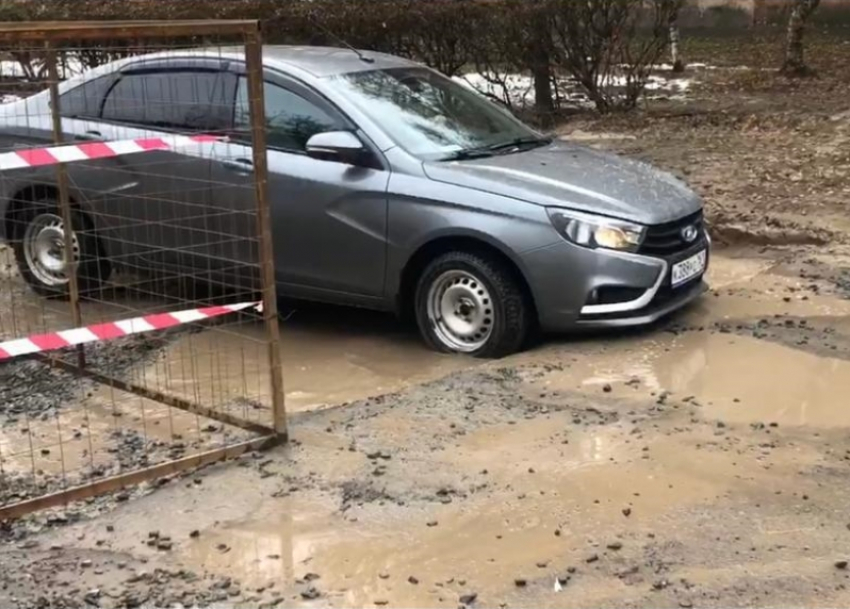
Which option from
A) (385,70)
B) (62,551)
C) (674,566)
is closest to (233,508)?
(62,551)

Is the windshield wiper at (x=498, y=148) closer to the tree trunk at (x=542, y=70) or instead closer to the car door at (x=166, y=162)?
the car door at (x=166, y=162)

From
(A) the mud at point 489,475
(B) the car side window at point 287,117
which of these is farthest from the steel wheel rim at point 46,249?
(B) the car side window at point 287,117

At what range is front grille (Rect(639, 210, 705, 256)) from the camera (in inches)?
240

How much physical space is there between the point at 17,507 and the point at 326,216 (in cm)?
276

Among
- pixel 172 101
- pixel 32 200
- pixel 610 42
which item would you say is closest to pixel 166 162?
pixel 172 101

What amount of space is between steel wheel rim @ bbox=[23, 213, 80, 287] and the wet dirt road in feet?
7.12

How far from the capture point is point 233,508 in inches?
176

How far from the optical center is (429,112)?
6.91m

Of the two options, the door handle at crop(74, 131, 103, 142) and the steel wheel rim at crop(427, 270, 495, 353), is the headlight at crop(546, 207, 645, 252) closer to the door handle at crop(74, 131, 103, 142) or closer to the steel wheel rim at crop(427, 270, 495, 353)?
the steel wheel rim at crop(427, 270, 495, 353)

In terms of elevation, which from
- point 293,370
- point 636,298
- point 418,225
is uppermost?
point 418,225

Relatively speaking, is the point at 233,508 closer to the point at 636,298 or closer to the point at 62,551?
the point at 62,551

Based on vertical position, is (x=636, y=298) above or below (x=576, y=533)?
above

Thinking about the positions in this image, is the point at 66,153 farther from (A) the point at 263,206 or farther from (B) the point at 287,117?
(B) the point at 287,117

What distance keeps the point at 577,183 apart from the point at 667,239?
0.60 meters
